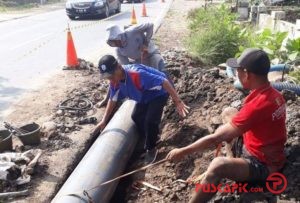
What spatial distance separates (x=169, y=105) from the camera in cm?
674

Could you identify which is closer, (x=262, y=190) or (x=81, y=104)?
(x=262, y=190)

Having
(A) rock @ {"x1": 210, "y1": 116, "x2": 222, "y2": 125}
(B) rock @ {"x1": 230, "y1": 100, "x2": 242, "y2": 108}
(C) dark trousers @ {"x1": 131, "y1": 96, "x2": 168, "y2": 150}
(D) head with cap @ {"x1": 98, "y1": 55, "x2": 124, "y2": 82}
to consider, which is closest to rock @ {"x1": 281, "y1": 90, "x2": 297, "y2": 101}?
(B) rock @ {"x1": 230, "y1": 100, "x2": 242, "y2": 108}

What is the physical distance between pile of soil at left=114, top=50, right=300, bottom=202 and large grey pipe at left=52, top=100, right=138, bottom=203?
13.8 inches

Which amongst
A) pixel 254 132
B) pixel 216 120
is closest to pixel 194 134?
pixel 216 120

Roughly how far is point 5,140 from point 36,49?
25.5 ft

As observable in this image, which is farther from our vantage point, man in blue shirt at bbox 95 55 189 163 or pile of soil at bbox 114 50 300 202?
man in blue shirt at bbox 95 55 189 163

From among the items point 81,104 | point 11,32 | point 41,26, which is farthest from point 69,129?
point 41,26

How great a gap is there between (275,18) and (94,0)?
34.7ft

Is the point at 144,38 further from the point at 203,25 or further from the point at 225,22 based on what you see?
the point at 203,25

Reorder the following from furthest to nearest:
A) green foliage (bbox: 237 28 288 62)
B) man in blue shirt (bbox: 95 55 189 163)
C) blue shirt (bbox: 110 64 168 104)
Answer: green foliage (bbox: 237 28 288 62) → blue shirt (bbox: 110 64 168 104) → man in blue shirt (bbox: 95 55 189 163)

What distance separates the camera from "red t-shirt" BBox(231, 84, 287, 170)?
320cm

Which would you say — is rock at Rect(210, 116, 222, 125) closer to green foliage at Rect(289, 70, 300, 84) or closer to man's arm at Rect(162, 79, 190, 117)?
man's arm at Rect(162, 79, 190, 117)

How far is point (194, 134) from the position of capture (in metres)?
5.44

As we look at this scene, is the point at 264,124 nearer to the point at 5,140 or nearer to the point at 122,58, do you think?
the point at 5,140
